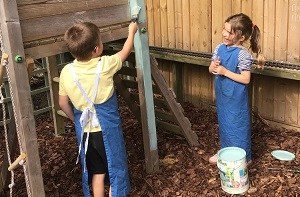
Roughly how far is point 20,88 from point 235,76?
5.86 ft

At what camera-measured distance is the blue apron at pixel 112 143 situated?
122 inches

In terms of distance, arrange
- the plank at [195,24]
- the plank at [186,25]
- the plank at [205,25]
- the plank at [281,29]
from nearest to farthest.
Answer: the plank at [281,29] < the plank at [205,25] < the plank at [195,24] < the plank at [186,25]

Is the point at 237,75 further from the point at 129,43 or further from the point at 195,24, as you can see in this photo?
the point at 195,24

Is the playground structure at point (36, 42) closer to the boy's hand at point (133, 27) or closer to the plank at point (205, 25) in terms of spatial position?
the boy's hand at point (133, 27)

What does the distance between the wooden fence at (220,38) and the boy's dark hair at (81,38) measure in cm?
211

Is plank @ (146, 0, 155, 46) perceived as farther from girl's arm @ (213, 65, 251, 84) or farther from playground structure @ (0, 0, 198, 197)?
girl's arm @ (213, 65, 251, 84)

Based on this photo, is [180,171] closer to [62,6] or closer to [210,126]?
[210,126]

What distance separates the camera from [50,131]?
539 cm

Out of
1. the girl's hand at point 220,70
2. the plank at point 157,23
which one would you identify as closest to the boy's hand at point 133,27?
the girl's hand at point 220,70

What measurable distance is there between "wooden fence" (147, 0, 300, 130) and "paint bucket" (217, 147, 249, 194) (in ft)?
3.59

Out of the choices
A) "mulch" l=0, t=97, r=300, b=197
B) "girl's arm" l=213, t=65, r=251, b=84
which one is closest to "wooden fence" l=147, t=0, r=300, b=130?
"mulch" l=0, t=97, r=300, b=197

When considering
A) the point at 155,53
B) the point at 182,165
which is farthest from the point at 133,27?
the point at 155,53

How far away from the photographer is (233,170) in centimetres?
347

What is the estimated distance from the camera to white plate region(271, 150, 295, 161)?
160 inches
